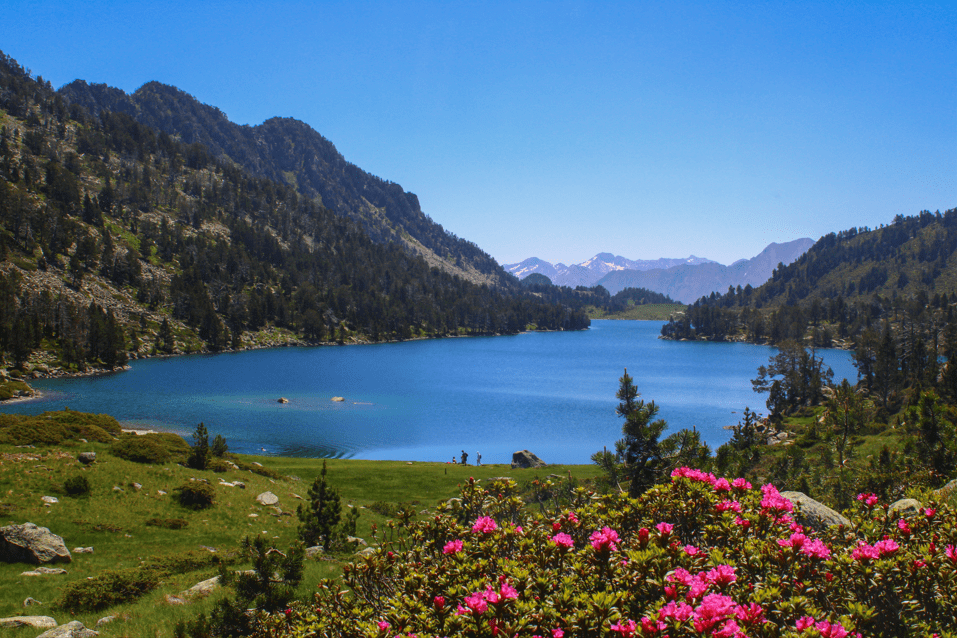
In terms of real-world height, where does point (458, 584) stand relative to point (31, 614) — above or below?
above

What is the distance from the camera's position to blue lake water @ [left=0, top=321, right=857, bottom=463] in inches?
1907

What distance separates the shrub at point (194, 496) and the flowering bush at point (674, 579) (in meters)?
15.5

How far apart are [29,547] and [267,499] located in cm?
920

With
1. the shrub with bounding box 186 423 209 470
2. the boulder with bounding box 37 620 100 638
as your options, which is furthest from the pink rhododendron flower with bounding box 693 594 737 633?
the shrub with bounding box 186 423 209 470

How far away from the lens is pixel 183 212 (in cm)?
17938

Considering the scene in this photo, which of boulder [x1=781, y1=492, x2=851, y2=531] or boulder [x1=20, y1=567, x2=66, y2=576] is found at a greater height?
boulder [x1=781, y1=492, x2=851, y2=531]

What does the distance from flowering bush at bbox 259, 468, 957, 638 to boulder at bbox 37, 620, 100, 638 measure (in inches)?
193

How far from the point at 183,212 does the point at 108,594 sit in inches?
7929

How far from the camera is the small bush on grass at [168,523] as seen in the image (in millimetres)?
17073

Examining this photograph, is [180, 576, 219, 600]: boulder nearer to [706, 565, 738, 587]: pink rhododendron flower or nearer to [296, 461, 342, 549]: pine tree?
[296, 461, 342, 549]: pine tree

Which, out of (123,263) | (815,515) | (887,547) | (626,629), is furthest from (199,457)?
(123,263)

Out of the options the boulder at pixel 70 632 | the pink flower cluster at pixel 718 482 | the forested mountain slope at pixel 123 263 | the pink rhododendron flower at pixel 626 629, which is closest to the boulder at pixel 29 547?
the boulder at pixel 70 632

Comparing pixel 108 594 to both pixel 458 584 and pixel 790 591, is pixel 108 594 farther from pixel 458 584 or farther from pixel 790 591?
pixel 790 591

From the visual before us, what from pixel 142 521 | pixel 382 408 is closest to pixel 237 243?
pixel 382 408
